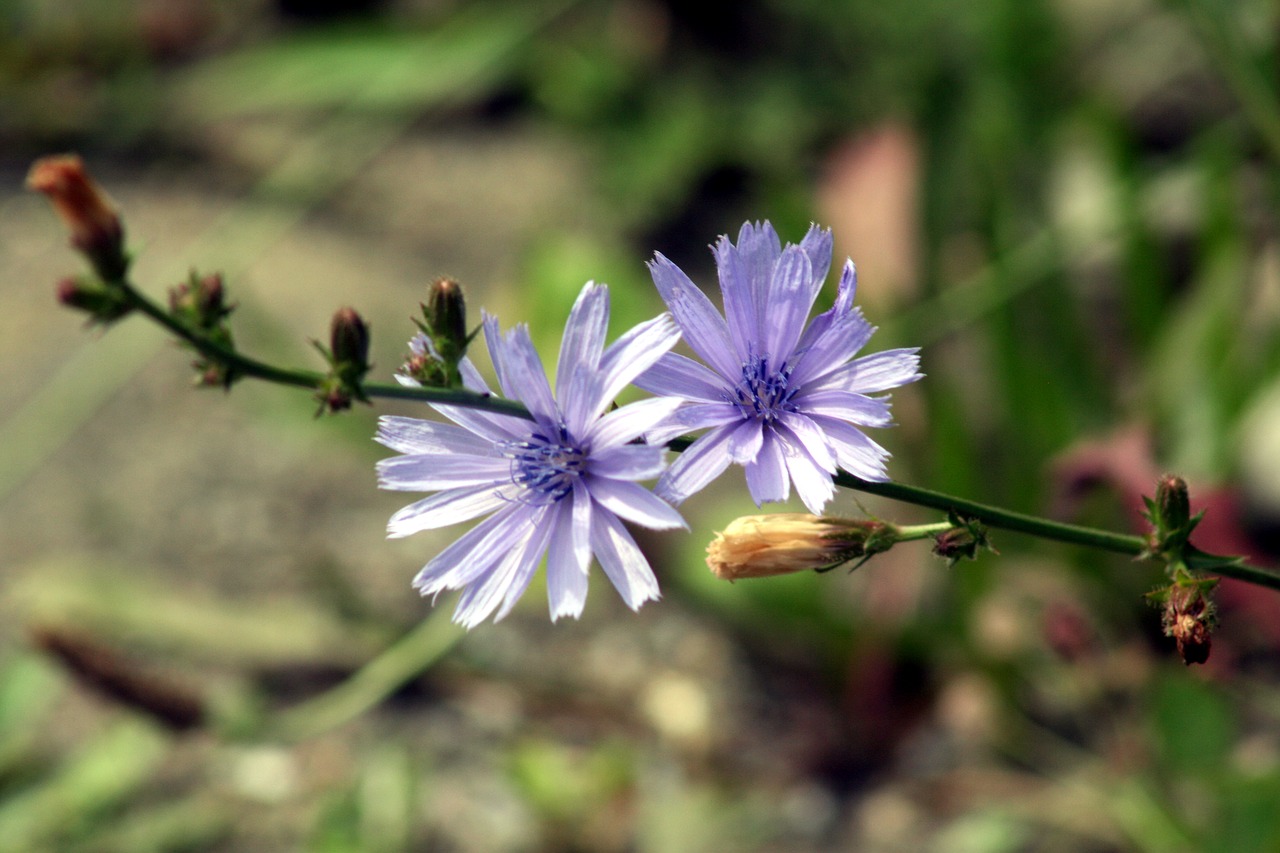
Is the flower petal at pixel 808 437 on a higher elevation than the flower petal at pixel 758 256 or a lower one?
lower

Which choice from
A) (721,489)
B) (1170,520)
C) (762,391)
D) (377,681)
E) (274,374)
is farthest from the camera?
(721,489)

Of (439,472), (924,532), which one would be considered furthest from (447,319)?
A: (924,532)

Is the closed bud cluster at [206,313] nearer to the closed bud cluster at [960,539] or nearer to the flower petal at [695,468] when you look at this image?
the flower petal at [695,468]

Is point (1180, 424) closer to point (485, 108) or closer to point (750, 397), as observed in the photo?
point (750, 397)

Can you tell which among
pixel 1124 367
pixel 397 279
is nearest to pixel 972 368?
pixel 1124 367

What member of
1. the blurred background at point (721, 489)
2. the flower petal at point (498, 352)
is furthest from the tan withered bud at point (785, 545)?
the blurred background at point (721, 489)

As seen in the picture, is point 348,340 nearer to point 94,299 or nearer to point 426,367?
point 426,367
